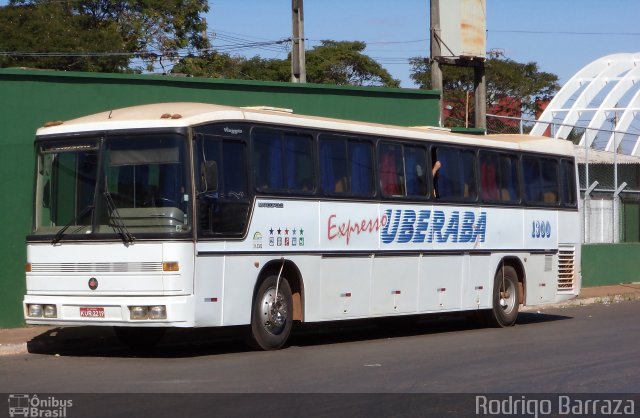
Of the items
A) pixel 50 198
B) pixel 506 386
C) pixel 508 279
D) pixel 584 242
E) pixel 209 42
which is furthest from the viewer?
pixel 209 42

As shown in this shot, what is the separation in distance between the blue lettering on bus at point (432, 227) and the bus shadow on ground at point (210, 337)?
1678mm

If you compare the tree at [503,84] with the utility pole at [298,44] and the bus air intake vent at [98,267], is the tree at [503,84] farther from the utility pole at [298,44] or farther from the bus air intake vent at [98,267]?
the bus air intake vent at [98,267]

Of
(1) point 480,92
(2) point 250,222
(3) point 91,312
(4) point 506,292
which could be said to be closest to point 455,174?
(4) point 506,292

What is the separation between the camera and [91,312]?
1288 centimetres

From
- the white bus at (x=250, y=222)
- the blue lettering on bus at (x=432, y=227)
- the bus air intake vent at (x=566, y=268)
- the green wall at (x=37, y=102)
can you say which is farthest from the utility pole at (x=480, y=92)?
the blue lettering on bus at (x=432, y=227)

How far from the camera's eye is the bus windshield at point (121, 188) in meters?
12.8

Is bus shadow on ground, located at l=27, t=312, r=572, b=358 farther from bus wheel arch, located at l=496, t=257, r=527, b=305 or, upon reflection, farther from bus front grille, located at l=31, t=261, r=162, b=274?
bus front grille, located at l=31, t=261, r=162, b=274

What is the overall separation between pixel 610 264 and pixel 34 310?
1958 centimetres

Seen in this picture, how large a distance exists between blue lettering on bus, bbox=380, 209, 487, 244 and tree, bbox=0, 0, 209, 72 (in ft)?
102

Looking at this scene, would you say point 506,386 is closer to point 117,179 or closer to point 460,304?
point 117,179

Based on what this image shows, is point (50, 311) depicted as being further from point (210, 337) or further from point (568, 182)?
point (568, 182)

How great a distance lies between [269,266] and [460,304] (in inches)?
182

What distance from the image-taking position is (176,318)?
41.3 ft
